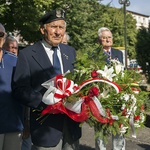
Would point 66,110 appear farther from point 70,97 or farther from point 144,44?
point 144,44

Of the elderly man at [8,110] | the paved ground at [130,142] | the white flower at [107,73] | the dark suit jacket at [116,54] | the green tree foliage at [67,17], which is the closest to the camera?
the white flower at [107,73]

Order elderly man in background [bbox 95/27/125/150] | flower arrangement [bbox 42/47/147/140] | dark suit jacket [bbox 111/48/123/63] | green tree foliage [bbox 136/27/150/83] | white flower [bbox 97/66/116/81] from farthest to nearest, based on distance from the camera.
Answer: green tree foliage [bbox 136/27/150/83], dark suit jacket [bbox 111/48/123/63], elderly man in background [bbox 95/27/125/150], white flower [bbox 97/66/116/81], flower arrangement [bbox 42/47/147/140]

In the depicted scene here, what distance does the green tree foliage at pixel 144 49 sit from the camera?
1288 centimetres

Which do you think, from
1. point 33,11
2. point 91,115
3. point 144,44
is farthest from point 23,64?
point 33,11

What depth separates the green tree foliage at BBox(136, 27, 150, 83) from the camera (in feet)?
42.2

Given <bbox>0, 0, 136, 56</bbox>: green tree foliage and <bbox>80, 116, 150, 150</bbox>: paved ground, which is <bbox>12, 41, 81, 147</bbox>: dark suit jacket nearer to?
<bbox>80, 116, 150, 150</bbox>: paved ground

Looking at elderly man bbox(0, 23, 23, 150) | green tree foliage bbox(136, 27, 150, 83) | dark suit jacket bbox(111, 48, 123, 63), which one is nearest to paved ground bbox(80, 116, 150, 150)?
dark suit jacket bbox(111, 48, 123, 63)

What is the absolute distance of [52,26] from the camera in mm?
2803

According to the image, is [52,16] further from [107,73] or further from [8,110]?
[8,110]

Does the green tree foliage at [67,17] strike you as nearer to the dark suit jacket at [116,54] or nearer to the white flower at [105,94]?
the dark suit jacket at [116,54]

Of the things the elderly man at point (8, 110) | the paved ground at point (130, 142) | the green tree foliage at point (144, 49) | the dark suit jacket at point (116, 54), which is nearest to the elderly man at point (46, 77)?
the elderly man at point (8, 110)

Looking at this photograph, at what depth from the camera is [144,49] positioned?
12906 mm

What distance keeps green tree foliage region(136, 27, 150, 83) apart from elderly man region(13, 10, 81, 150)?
34.1 feet

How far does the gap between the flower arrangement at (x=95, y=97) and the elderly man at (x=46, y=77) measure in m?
0.19
